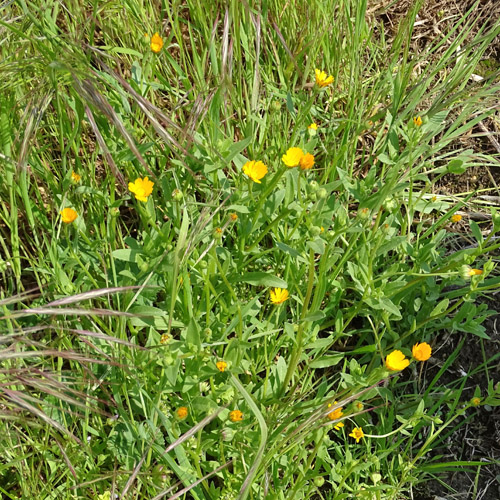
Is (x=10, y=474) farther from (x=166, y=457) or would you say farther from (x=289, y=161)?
(x=289, y=161)

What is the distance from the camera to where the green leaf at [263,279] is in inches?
58.1

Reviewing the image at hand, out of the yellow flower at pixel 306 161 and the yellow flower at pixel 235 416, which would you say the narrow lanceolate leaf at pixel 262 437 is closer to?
the yellow flower at pixel 235 416

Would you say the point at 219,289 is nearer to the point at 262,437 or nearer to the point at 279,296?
the point at 279,296

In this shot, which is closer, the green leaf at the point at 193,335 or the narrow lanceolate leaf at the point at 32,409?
the narrow lanceolate leaf at the point at 32,409

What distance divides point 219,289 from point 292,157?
1.35ft

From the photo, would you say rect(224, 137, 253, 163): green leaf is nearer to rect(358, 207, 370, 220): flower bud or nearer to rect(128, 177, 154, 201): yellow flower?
rect(128, 177, 154, 201): yellow flower

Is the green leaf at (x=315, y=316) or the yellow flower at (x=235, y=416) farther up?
the green leaf at (x=315, y=316)

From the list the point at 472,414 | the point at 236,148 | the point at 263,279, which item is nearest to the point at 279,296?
the point at 263,279

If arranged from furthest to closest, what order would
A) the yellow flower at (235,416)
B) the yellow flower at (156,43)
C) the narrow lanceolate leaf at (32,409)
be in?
1. the yellow flower at (156,43)
2. the yellow flower at (235,416)
3. the narrow lanceolate leaf at (32,409)

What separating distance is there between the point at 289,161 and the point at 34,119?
614mm

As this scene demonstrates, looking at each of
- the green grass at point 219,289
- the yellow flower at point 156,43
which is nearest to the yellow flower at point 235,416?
the green grass at point 219,289

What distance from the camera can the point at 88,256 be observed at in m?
1.62

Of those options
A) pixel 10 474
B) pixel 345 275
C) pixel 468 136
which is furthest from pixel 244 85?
pixel 10 474

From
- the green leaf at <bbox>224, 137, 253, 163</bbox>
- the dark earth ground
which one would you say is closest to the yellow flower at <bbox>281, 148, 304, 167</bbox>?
the green leaf at <bbox>224, 137, 253, 163</bbox>
